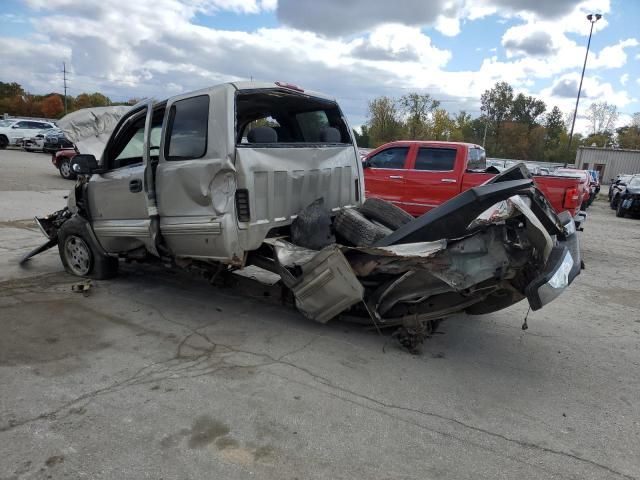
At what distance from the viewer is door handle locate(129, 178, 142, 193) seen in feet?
15.5

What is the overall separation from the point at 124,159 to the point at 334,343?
309 cm

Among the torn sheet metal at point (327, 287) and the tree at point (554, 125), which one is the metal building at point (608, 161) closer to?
the tree at point (554, 125)

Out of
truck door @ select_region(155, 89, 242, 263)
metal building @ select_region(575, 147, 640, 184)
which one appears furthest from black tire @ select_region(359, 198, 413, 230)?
metal building @ select_region(575, 147, 640, 184)

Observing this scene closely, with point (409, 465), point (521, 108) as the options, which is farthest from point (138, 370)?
point (521, 108)

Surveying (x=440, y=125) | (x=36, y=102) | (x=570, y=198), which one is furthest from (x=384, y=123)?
(x=36, y=102)

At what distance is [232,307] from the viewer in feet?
16.7

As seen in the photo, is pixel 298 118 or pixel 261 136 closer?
pixel 261 136

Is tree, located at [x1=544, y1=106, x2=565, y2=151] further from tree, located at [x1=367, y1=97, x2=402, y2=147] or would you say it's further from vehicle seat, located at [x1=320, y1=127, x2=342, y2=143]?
vehicle seat, located at [x1=320, y1=127, x2=342, y2=143]

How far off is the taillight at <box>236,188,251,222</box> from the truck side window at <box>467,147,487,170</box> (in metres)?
6.17

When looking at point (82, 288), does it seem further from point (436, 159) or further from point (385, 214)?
point (436, 159)

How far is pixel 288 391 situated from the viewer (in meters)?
3.39

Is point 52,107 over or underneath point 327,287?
over

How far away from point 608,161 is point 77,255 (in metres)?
48.3

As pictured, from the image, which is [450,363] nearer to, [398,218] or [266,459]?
[398,218]
